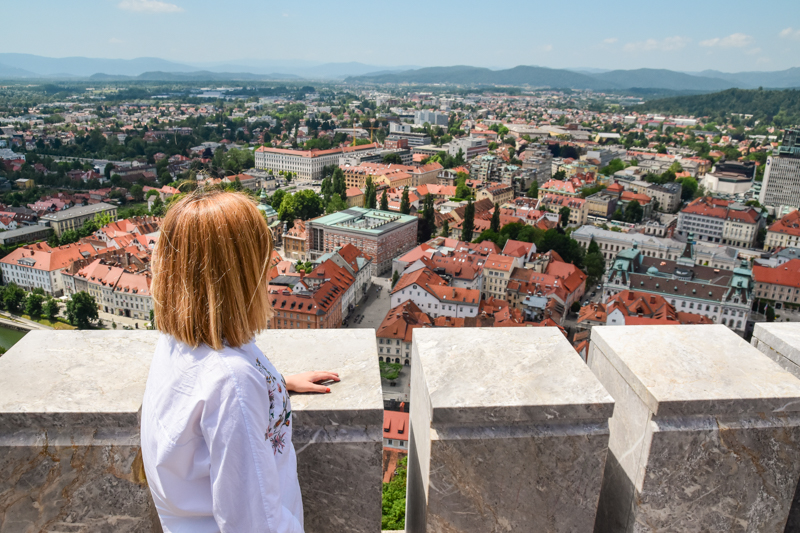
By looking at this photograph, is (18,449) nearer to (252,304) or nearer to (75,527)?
(75,527)

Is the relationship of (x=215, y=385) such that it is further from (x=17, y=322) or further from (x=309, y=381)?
(x=17, y=322)

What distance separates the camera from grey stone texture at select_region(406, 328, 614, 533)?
49.4 inches

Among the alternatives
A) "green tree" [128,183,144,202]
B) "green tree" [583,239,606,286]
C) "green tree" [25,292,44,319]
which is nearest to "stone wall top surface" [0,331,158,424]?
"green tree" [25,292,44,319]

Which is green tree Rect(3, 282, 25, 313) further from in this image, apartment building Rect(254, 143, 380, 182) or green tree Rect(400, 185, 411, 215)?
apartment building Rect(254, 143, 380, 182)

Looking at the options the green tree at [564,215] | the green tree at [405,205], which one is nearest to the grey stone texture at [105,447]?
the green tree at [405,205]

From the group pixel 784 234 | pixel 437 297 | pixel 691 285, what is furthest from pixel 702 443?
pixel 784 234

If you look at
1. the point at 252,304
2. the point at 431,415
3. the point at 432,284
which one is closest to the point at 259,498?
the point at 252,304

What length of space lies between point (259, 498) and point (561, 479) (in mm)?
711

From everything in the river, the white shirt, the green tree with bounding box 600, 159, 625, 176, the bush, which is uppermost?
the white shirt

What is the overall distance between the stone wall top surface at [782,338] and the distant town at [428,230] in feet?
4.87

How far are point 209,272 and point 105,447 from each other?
53 cm

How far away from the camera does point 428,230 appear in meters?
26.8

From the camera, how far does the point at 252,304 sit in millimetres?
972

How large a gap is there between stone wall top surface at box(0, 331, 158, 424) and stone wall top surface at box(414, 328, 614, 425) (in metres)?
0.63
